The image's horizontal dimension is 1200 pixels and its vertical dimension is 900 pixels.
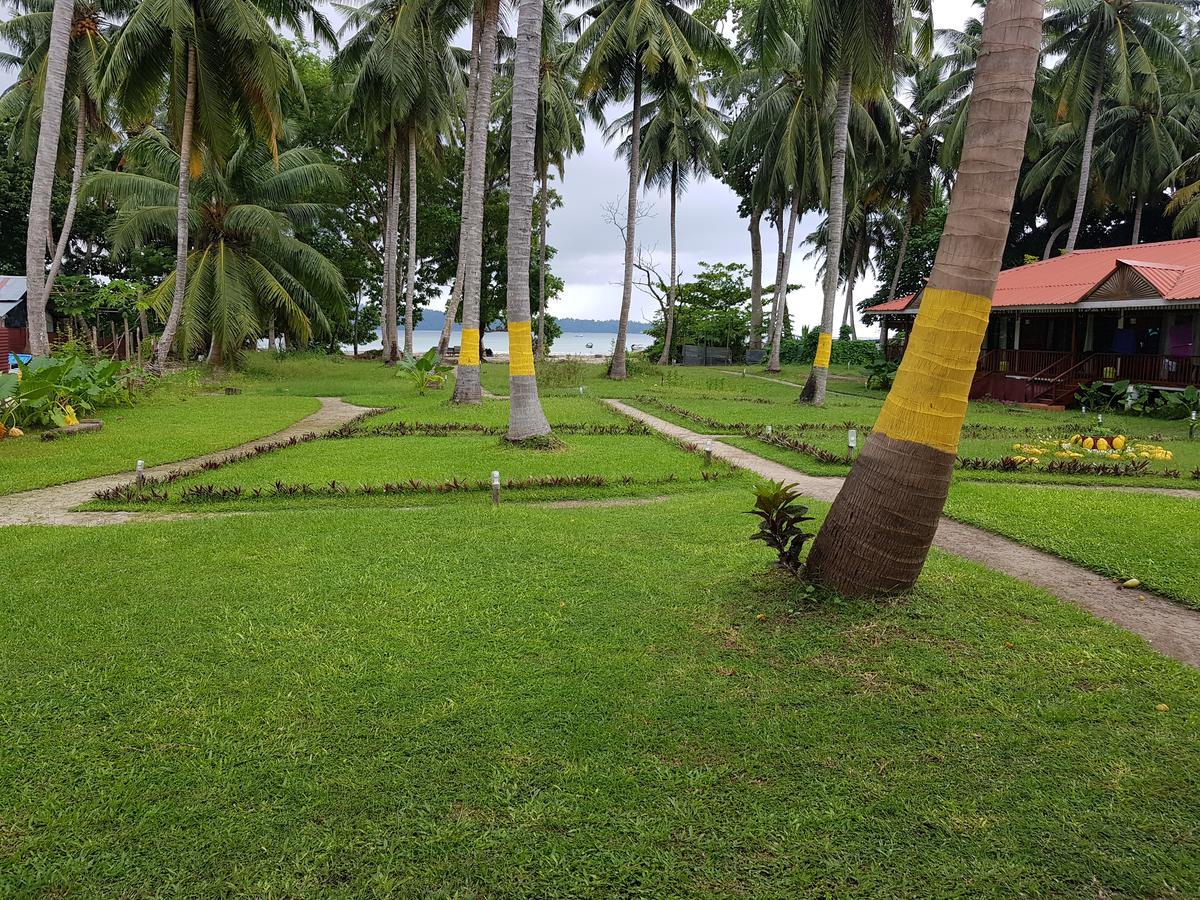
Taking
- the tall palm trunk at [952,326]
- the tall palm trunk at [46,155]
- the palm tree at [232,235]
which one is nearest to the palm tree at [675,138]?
the palm tree at [232,235]

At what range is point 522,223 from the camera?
11.1m

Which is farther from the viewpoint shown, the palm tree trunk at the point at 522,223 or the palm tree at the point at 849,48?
the palm tree at the point at 849,48

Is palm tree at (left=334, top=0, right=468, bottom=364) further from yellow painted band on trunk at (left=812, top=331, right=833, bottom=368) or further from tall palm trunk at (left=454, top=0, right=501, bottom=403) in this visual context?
yellow painted band on trunk at (left=812, top=331, right=833, bottom=368)

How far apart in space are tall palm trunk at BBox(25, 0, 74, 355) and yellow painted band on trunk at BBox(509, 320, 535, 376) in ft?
31.2

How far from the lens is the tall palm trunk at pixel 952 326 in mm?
4117

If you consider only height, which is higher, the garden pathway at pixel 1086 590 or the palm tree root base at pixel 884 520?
the palm tree root base at pixel 884 520

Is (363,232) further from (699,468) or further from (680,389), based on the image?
(699,468)

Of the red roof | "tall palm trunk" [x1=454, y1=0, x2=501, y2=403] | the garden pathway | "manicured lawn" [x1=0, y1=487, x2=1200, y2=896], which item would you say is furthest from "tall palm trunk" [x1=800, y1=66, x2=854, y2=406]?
"manicured lawn" [x1=0, y1=487, x2=1200, y2=896]

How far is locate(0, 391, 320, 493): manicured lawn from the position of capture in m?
9.56

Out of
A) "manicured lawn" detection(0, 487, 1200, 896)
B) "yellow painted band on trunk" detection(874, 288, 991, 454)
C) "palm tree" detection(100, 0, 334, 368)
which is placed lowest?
"manicured lawn" detection(0, 487, 1200, 896)

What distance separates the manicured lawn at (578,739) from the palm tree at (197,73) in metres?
16.5

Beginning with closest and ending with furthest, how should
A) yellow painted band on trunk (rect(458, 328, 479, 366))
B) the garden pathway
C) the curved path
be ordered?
the garden pathway → the curved path → yellow painted band on trunk (rect(458, 328, 479, 366))

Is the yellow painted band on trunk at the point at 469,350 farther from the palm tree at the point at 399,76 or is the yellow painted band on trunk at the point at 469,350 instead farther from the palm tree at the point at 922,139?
the palm tree at the point at 922,139

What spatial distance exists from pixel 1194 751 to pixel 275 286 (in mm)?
24872
